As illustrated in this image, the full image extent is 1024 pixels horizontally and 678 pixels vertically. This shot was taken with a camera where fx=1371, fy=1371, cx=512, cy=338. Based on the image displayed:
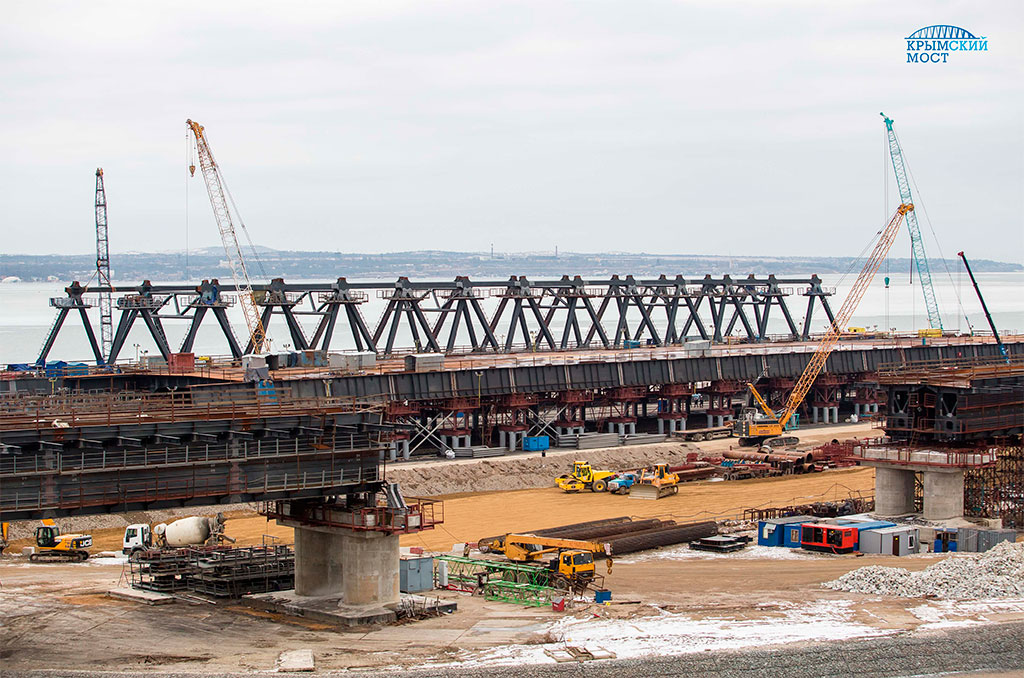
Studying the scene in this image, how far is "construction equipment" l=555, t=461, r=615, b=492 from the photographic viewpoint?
71.8m

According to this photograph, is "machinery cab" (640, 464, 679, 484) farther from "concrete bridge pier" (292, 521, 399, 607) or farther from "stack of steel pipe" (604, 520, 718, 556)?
"concrete bridge pier" (292, 521, 399, 607)

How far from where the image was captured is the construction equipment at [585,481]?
7179 cm

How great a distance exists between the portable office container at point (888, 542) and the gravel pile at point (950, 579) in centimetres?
504

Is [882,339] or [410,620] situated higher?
[882,339]

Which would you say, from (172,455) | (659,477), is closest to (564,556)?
(172,455)

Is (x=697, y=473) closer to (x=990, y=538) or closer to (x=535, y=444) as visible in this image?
(x=535, y=444)

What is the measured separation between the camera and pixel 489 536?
58031 millimetres

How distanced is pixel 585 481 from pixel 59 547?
28056 millimetres

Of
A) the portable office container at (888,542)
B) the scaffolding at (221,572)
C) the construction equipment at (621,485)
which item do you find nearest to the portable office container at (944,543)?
the portable office container at (888,542)

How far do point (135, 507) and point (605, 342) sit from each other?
3762 inches

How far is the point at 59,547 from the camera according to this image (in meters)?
54.8

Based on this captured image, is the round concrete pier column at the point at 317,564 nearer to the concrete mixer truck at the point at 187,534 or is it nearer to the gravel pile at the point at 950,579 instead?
the concrete mixer truck at the point at 187,534

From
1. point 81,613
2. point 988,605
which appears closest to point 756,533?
point 988,605

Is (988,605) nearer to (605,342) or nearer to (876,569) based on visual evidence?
(876,569)
